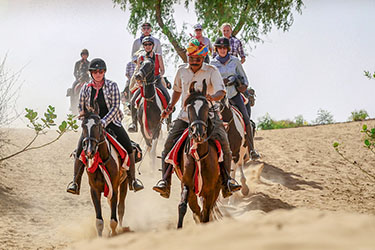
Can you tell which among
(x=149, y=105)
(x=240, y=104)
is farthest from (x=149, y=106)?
(x=240, y=104)

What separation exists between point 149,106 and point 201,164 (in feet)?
20.8

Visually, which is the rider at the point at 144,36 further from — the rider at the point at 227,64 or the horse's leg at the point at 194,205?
the horse's leg at the point at 194,205

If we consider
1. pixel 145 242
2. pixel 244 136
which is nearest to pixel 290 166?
pixel 244 136

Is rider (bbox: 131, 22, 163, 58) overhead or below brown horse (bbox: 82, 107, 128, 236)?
overhead

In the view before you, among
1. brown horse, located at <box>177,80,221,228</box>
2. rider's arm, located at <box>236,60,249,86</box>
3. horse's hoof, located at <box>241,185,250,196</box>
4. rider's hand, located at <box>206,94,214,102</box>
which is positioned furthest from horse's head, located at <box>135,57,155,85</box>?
brown horse, located at <box>177,80,221,228</box>

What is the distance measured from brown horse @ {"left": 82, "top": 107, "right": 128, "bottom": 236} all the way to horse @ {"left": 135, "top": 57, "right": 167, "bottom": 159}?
15.4 feet

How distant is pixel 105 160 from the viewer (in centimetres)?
899

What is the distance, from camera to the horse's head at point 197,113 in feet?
25.3

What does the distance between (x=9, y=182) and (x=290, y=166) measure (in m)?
8.05

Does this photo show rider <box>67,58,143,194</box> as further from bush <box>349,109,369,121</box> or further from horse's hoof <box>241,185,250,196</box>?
bush <box>349,109,369,121</box>

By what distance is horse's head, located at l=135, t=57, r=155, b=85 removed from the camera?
532 inches

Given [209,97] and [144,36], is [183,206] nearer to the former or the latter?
[209,97]

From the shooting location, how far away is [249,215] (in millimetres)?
11336

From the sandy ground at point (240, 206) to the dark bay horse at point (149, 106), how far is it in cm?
107
